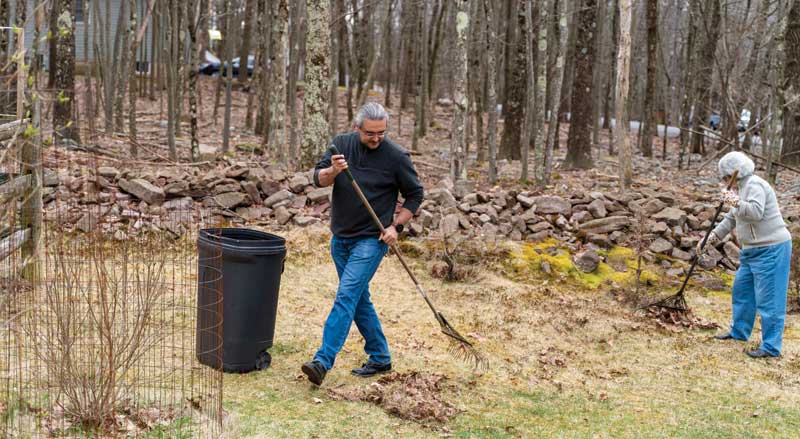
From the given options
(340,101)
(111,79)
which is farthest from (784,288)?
(340,101)

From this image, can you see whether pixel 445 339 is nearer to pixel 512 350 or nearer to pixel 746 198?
pixel 512 350

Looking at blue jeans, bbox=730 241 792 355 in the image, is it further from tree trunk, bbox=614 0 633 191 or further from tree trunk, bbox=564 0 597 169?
tree trunk, bbox=564 0 597 169

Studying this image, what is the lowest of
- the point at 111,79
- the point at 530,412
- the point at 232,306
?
the point at 530,412

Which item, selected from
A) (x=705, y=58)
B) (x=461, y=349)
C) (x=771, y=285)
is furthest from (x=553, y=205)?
(x=705, y=58)

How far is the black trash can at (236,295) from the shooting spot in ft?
18.1

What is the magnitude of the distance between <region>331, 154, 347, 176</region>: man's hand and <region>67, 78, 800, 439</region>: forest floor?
1.20 meters

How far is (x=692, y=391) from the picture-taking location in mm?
6117

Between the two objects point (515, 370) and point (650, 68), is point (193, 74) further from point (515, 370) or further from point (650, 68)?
point (650, 68)

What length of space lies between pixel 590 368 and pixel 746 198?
1963 millimetres

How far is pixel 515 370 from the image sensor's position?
636cm

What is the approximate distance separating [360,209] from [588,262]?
4736 millimetres

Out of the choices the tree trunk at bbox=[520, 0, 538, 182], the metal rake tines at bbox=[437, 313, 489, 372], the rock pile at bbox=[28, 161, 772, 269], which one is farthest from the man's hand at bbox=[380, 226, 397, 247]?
the tree trunk at bbox=[520, 0, 538, 182]

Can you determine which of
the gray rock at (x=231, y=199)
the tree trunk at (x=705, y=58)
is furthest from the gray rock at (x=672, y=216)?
the tree trunk at (x=705, y=58)

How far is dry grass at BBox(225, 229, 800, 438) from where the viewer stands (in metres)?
5.20
